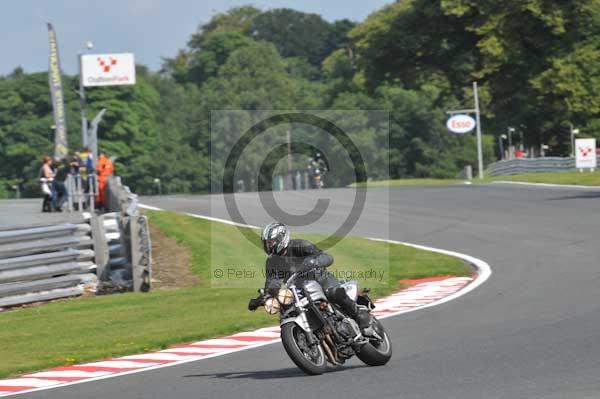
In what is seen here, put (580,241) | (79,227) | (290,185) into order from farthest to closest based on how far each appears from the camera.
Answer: (290,185) → (580,241) → (79,227)

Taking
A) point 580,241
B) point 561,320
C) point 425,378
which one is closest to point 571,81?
point 580,241

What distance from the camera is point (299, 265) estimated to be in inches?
400

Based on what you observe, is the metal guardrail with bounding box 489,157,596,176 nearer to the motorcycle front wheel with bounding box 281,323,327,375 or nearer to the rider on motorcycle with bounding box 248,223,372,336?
the rider on motorcycle with bounding box 248,223,372,336

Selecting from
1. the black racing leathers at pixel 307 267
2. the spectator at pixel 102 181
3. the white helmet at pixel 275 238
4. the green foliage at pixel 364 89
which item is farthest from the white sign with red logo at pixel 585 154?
the white helmet at pixel 275 238

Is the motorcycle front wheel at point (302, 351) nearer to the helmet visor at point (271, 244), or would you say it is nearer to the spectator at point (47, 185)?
the helmet visor at point (271, 244)

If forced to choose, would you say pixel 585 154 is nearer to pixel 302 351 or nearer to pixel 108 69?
pixel 108 69

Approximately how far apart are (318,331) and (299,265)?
23.6 inches

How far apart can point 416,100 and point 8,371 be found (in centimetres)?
9401

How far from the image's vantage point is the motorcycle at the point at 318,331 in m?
9.73

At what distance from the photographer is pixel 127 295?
711 inches

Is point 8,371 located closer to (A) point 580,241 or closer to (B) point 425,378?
(B) point 425,378

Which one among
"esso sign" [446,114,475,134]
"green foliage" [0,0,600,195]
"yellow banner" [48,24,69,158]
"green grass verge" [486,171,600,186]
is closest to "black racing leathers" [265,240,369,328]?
"green grass verge" [486,171,600,186]

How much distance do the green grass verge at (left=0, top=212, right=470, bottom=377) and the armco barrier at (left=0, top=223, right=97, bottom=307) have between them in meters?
0.42

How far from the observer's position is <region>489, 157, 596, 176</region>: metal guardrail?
167 ft
